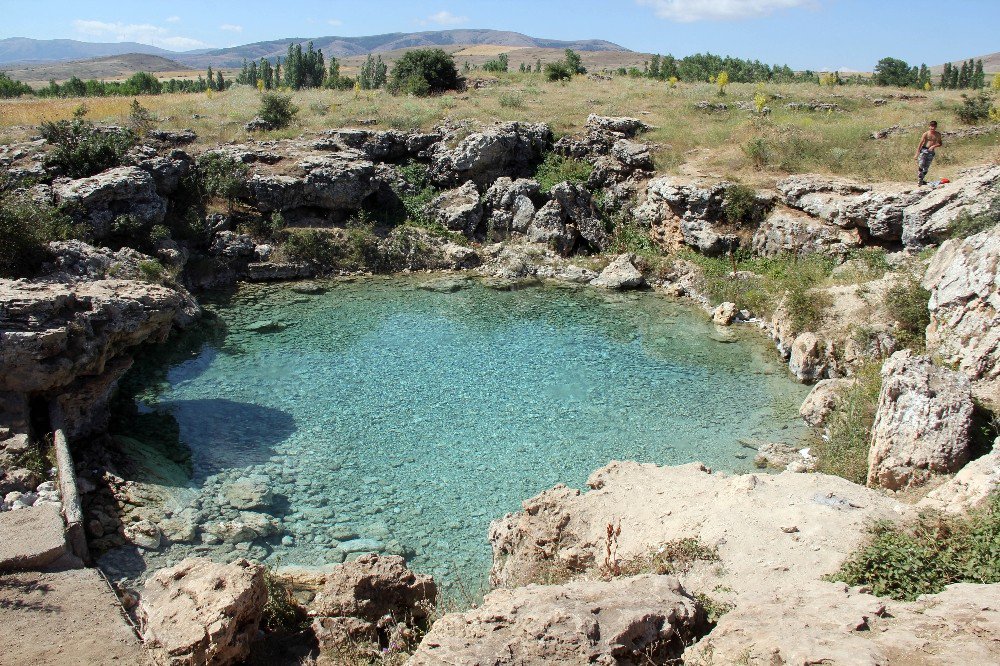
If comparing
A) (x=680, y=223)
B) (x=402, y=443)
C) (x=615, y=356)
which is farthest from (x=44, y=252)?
(x=680, y=223)

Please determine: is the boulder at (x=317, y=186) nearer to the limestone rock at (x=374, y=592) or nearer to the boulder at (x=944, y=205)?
the boulder at (x=944, y=205)

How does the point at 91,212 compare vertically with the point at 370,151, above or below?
below

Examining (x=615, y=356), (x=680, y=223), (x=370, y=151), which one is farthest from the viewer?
(x=370, y=151)

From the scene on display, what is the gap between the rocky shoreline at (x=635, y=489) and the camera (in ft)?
14.6

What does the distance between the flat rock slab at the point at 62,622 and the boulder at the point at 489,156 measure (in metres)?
19.6

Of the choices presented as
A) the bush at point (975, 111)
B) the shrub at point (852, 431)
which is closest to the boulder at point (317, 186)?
the shrub at point (852, 431)

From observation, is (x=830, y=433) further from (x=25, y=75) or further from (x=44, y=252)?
(x=25, y=75)

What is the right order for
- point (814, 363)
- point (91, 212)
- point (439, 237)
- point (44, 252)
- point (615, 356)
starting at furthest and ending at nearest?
point (439, 237), point (91, 212), point (615, 356), point (814, 363), point (44, 252)

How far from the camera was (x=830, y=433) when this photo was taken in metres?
10.7

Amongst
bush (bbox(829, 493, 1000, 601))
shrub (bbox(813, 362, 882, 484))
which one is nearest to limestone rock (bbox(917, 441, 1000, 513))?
bush (bbox(829, 493, 1000, 601))

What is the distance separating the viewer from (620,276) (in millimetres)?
20000

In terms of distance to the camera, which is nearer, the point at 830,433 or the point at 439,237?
the point at 830,433

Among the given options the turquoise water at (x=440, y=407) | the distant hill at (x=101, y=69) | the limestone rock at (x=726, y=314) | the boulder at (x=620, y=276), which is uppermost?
the distant hill at (x=101, y=69)

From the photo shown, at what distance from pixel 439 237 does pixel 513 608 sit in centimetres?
1872
